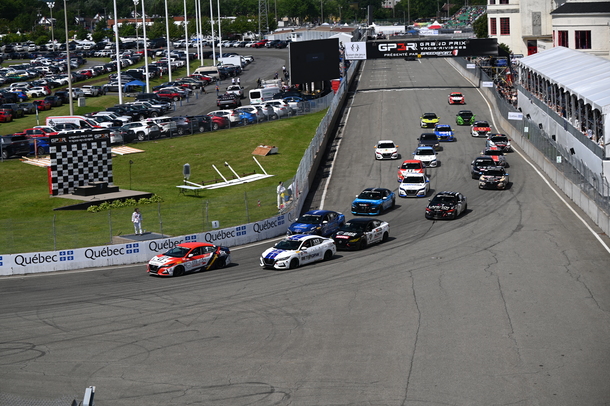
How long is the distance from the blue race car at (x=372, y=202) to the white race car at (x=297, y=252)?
26.5ft

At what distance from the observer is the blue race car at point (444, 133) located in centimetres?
6147

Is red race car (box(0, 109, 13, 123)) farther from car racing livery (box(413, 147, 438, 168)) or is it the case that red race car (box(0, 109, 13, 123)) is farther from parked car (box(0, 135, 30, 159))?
car racing livery (box(413, 147, 438, 168))

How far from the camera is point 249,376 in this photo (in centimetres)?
2022

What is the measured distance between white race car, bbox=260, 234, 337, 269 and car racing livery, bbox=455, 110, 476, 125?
3595 cm

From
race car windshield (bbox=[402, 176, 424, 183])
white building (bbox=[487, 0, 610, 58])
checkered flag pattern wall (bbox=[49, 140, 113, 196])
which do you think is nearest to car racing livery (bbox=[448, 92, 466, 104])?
white building (bbox=[487, 0, 610, 58])

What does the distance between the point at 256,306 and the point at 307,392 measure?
7.99 meters

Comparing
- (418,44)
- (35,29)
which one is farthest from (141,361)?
(35,29)

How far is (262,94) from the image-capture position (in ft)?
270

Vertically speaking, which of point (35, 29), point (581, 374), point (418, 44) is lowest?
point (581, 374)

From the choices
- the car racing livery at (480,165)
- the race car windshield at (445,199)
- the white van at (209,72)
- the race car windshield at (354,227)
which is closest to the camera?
the race car windshield at (354,227)

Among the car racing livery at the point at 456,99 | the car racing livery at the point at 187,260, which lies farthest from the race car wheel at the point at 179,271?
the car racing livery at the point at 456,99

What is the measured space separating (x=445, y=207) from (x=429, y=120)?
27.5m

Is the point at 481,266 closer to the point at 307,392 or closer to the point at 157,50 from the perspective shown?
the point at 307,392

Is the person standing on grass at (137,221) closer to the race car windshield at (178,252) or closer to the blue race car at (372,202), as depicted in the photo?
the race car windshield at (178,252)
